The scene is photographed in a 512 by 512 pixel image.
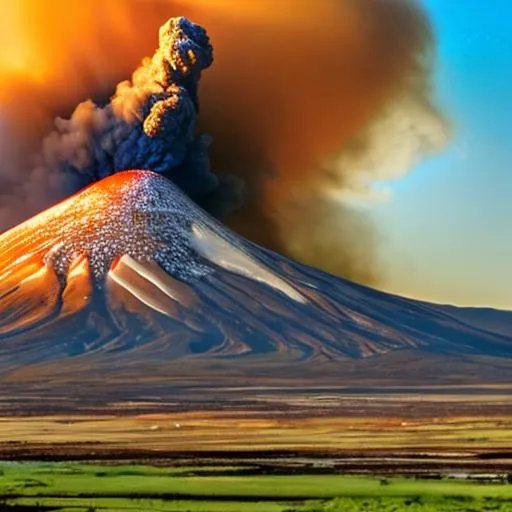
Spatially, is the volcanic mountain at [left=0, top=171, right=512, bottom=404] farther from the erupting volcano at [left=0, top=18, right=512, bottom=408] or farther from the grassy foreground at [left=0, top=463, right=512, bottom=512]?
the grassy foreground at [left=0, top=463, right=512, bottom=512]

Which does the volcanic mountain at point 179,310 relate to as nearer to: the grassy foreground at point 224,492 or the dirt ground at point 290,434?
the dirt ground at point 290,434

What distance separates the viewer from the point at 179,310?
162m

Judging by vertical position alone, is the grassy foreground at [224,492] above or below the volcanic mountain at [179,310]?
below

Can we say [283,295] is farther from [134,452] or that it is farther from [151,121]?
[134,452]

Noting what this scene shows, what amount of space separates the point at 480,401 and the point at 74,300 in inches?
2210

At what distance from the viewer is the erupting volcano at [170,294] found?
150 metres

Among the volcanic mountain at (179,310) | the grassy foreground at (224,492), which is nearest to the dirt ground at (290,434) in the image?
the grassy foreground at (224,492)

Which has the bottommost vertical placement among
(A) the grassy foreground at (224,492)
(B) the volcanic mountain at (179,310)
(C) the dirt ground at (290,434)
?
(A) the grassy foreground at (224,492)

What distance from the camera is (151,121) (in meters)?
148

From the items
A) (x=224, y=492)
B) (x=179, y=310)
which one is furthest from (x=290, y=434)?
(x=179, y=310)

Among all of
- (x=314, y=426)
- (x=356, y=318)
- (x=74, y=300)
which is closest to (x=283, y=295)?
(x=356, y=318)

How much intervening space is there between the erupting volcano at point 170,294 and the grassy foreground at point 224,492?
77.4 m

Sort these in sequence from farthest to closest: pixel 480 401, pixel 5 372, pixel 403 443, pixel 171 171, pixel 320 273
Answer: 1. pixel 320 273
2. pixel 171 171
3. pixel 5 372
4. pixel 480 401
5. pixel 403 443

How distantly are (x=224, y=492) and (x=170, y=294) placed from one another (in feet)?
363
